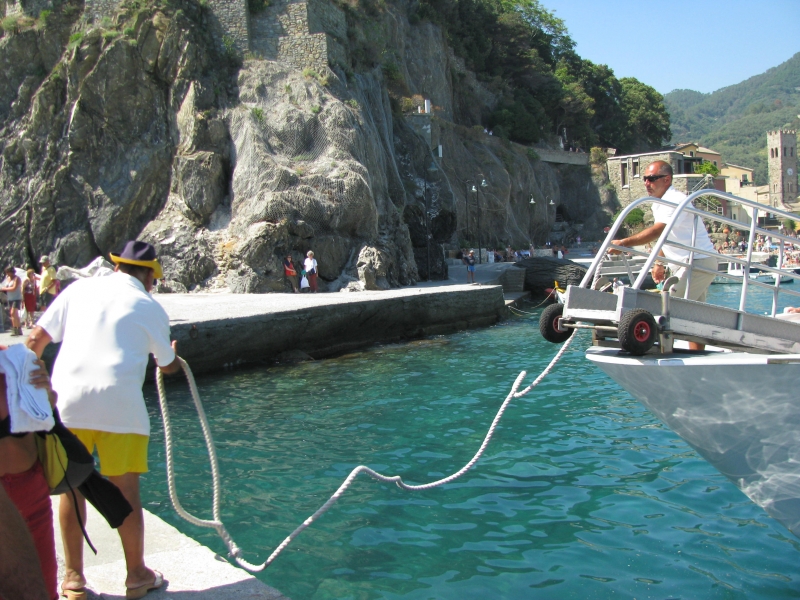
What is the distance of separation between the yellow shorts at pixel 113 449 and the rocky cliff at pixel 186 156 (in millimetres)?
18208

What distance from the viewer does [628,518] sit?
19.6 ft

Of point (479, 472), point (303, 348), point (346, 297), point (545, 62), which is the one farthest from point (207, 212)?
point (545, 62)

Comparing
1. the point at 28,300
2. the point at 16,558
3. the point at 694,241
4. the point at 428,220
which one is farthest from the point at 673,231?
the point at 428,220

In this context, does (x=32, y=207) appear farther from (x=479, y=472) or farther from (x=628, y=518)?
(x=628, y=518)

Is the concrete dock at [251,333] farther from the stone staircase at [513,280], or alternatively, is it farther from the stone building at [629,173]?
the stone building at [629,173]

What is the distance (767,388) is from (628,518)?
186cm

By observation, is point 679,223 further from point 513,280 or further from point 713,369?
point 513,280

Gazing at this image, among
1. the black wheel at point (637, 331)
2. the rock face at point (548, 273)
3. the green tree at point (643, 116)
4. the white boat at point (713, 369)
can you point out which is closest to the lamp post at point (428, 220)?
the rock face at point (548, 273)

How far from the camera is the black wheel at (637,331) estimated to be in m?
4.47

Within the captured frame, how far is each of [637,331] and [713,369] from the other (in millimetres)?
667

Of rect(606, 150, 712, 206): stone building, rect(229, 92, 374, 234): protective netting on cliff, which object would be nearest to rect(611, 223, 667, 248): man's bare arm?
rect(229, 92, 374, 234): protective netting on cliff

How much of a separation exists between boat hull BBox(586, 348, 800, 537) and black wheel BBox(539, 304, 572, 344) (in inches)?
14.5

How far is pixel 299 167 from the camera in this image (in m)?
23.5

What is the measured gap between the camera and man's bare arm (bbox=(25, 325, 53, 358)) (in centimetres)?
360
